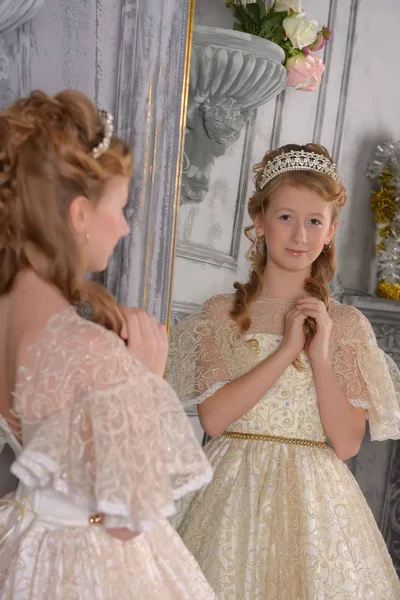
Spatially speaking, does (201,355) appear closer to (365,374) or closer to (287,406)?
(287,406)

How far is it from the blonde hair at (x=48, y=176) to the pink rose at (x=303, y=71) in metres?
0.99

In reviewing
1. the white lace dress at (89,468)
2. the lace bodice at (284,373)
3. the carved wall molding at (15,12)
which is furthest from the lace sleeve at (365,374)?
the carved wall molding at (15,12)

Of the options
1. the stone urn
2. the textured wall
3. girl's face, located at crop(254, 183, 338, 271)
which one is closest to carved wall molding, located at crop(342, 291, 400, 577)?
the textured wall

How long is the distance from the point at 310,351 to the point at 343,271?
2.43 ft

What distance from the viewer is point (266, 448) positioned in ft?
5.90

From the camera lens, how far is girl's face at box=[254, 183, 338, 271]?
1.86 metres

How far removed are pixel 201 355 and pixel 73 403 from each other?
85 centimetres

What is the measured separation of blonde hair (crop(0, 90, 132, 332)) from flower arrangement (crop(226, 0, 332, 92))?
88 cm

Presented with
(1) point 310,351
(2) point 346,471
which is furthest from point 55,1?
(2) point 346,471

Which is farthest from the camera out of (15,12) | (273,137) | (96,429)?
(273,137)

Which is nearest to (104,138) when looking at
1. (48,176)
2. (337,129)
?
(48,176)

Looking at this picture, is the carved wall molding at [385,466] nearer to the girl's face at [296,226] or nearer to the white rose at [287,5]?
the girl's face at [296,226]

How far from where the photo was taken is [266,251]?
1974mm

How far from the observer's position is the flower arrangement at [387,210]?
2543 mm
